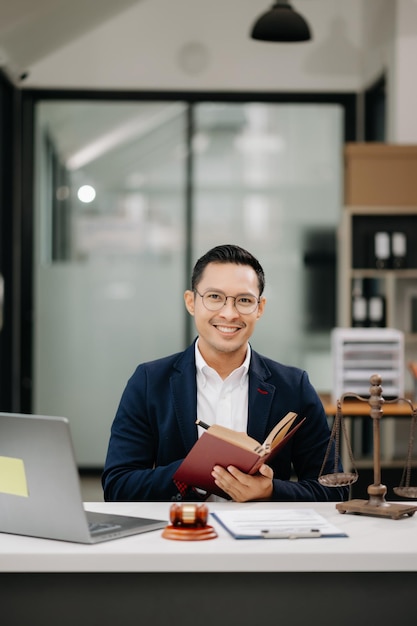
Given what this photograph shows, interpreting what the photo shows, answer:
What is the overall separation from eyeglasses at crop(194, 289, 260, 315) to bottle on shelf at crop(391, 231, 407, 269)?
11.2ft

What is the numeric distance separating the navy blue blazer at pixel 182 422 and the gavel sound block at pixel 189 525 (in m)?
0.58

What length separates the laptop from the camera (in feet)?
6.08

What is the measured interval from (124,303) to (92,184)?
871 mm

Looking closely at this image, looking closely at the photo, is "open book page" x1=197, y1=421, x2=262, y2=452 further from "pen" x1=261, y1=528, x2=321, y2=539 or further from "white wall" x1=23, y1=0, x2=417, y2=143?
"white wall" x1=23, y1=0, x2=417, y2=143

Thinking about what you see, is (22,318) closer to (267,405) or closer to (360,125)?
(360,125)

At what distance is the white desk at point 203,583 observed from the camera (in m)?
1.81

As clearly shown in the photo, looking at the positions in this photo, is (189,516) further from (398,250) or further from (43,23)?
(43,23)

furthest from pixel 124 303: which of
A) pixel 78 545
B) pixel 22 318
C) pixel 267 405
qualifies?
pixel 78 545

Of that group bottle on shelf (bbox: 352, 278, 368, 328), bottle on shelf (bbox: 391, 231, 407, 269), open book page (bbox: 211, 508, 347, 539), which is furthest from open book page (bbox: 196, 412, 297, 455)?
bottle on shelf (bbox: 391, 231, 407, 269)

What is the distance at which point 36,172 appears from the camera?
23.2 ft

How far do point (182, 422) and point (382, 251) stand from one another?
3.52 m

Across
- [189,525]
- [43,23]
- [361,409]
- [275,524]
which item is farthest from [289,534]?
[43,23]

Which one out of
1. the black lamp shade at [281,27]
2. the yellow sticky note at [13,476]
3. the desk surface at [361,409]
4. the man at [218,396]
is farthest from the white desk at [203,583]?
the black lamp shade at [281,27]

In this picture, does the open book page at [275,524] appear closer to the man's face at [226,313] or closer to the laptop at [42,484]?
the laptop at [42,484]
